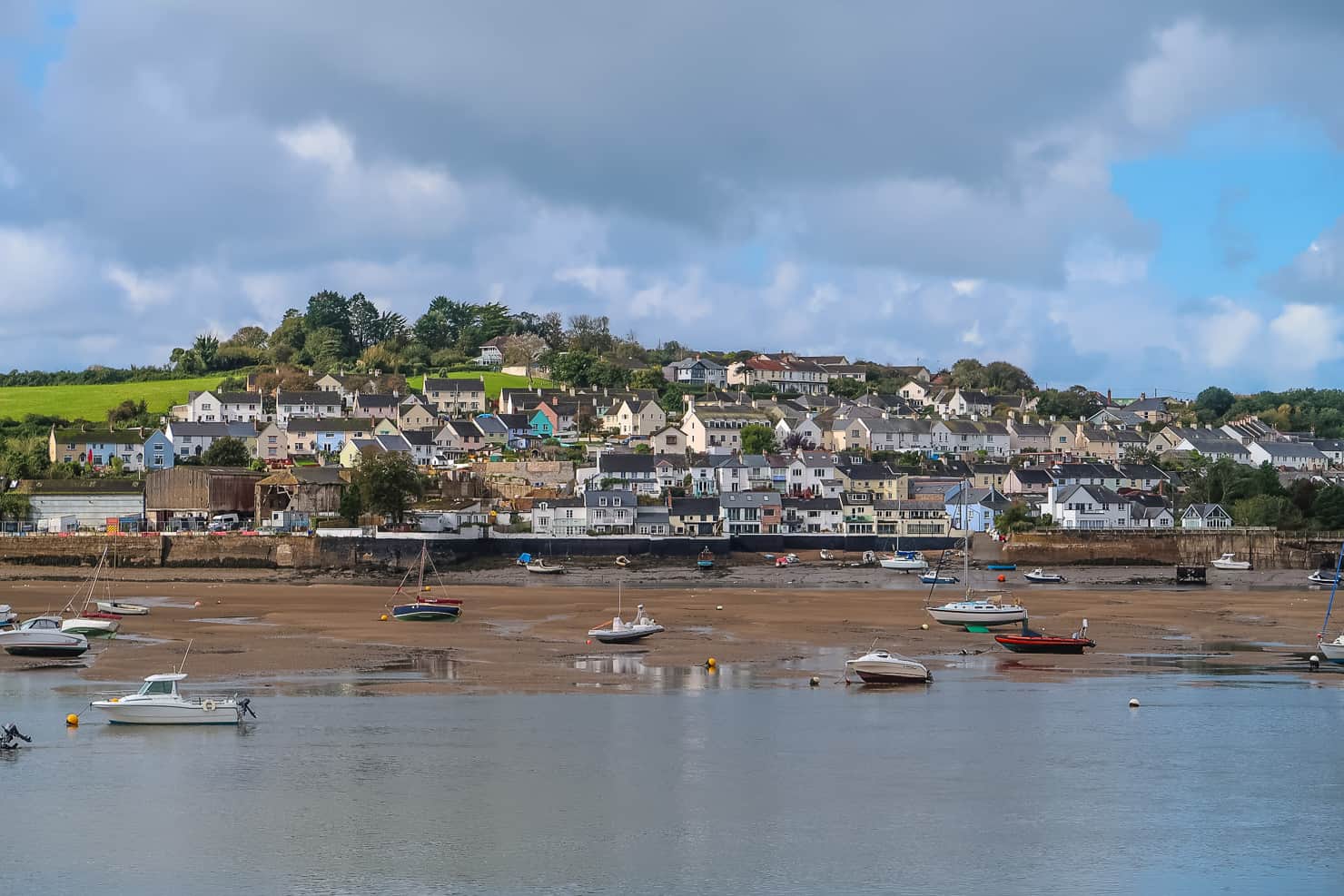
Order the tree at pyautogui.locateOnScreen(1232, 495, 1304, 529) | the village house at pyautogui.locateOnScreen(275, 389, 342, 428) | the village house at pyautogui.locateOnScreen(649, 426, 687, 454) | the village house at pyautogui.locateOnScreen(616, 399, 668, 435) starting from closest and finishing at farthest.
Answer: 1. the tree at pyautogui.locateOnScreen(1232, 495, 1304, 529)
2. the village house at pyautogui.locateOnScreen(649, 426, 687, 454)
3. the village house at pyautogui.locateOnScreen(275, 389, 342, 428)
4. the village house at pyautogui.locateOnScreen(616, 399, 668, 435)

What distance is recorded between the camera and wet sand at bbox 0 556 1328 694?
41.2 metres

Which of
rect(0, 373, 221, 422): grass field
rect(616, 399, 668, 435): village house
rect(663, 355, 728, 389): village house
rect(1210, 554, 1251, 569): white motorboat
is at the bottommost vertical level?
rect(1210, 554, 1251, 569): white motorboat

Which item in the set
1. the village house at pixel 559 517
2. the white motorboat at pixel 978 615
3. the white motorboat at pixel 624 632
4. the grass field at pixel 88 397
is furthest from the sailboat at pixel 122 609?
the grass field at pixel 88 397

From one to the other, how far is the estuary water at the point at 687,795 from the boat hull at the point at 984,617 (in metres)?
14.2

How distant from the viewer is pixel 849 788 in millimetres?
27953

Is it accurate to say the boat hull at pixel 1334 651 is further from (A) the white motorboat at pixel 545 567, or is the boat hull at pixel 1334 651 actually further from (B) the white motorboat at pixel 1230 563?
(B) the white motorboat at pixel 1230 563

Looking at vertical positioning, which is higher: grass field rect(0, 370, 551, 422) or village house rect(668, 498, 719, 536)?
grass field rect(0, 370, 551, 422)

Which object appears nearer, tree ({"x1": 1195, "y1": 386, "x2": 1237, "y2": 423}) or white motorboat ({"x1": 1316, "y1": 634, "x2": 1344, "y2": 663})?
white motorboat ({"x1": 1316, "y1": 634, "x2": 1344, "y2": 663})

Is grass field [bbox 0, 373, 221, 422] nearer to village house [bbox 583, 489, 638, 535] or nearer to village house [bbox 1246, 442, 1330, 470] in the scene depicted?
village house [bbox 583, 489, 638, 535]

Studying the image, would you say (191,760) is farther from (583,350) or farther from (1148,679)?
(583,350)

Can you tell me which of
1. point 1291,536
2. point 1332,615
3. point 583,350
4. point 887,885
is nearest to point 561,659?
point 887,885

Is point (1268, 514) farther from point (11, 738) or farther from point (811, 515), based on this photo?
point (11, 738)

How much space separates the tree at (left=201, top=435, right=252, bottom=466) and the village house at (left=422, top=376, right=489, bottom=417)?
28.5 m

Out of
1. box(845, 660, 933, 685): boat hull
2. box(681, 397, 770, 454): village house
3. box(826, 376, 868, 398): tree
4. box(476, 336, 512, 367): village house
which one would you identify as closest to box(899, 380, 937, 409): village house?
box(826, 376, 868, 398): tree
